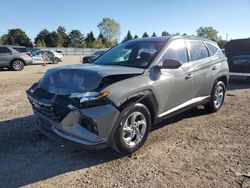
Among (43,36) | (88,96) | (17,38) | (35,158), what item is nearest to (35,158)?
(35,158)

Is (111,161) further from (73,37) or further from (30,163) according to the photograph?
(73,37)

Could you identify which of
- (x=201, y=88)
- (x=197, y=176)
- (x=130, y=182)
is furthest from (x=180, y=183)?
(x=201, y=88)

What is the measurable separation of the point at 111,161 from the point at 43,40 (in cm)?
10203

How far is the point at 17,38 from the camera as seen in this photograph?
95.9 m

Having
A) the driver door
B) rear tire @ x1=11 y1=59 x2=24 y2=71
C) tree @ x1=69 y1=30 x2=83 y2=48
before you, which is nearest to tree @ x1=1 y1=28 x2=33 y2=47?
tree @ x1=69 y1=30 x2=83 y2=48

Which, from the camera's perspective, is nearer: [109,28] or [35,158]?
[35,158]

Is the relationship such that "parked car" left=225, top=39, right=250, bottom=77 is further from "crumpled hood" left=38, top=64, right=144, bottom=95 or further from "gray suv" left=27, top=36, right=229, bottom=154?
"crumpled hood" left=38, top=64, right=144, bottom=95

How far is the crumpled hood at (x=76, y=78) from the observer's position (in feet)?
13.3

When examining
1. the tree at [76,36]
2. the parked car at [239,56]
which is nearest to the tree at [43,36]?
the tree at [76,36]

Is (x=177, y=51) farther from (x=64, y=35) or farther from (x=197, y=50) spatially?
(x=64, y=35)

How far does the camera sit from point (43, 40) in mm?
100562

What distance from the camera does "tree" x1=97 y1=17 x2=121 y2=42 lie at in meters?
131

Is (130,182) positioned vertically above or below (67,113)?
below

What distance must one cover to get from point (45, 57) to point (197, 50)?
23450 millimetres
